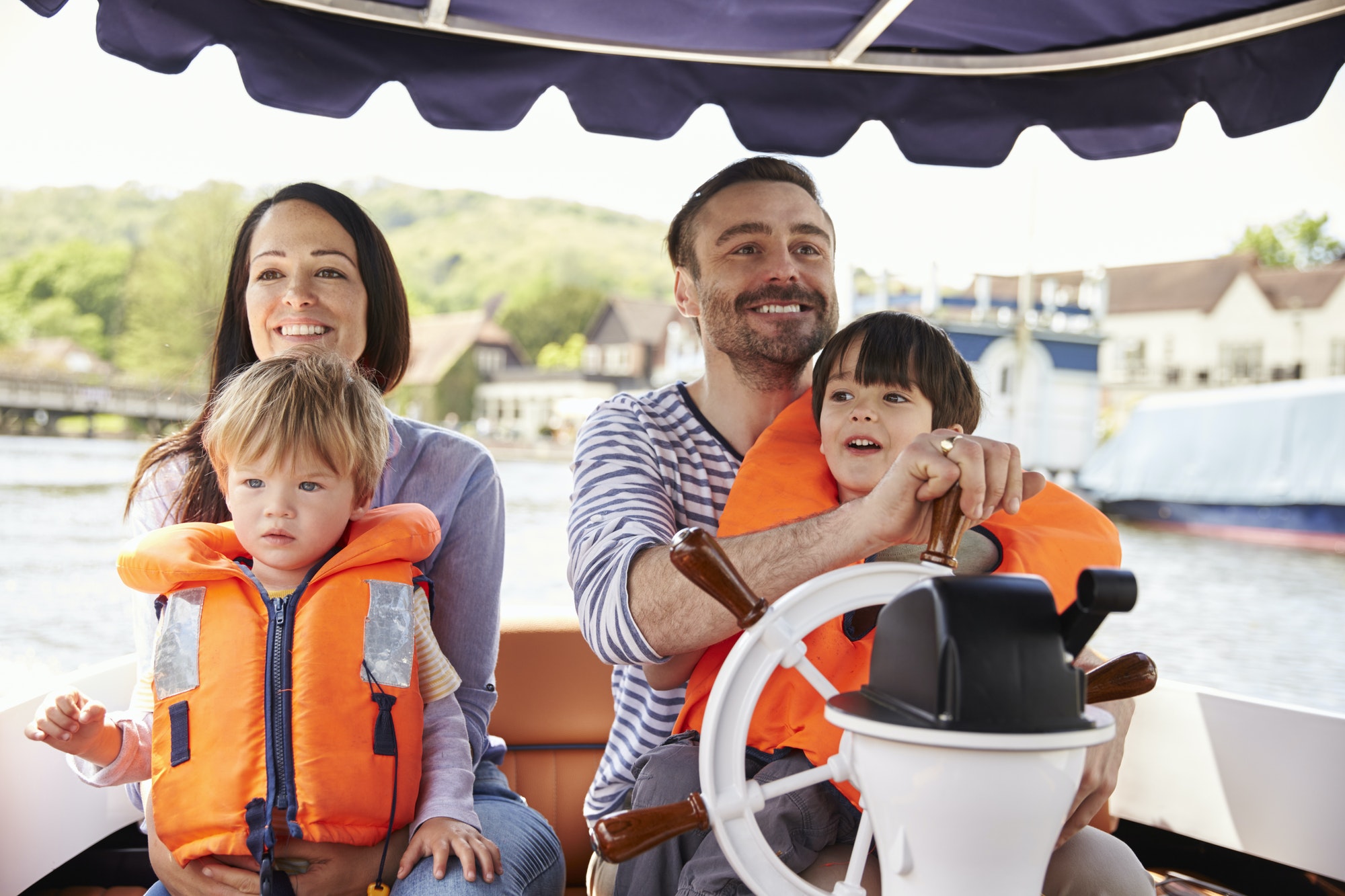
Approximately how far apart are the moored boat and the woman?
25181 millimetres

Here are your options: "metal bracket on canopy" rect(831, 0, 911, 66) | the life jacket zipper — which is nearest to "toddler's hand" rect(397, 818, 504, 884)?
the life jacket zipper

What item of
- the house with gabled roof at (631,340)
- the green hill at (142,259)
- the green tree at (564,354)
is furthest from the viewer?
the green tree at (564,354)

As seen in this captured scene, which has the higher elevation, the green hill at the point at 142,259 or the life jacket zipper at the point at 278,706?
the green hill at the point at 142,259

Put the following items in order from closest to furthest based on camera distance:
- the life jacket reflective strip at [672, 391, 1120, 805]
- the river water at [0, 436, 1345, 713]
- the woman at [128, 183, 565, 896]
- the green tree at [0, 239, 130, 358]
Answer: the life jacket reflective strip at [672, 391, 1120, 805] < the woman at [128, 183, 565, 896] < the river water at [0, 436, 1345, 713] < the green tree at [0, 239, 130, 358]

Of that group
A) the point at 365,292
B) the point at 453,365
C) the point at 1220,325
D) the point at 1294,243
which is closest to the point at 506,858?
the point at 365,292

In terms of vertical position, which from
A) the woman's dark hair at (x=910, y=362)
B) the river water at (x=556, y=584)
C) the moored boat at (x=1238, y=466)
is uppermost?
the woman's dark hair at (x=910, y=362)

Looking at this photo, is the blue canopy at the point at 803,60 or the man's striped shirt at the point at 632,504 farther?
the blue canopy at the point at 803,60

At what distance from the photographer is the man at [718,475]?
1.17m

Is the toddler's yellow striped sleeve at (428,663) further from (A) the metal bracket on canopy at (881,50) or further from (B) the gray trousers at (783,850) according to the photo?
(A) the metal bracket on canopy at (881,50)

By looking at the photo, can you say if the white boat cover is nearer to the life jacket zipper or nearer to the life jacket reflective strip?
the life jacket reflective strip

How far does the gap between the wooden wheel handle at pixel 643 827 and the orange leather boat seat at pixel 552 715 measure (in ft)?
5.19

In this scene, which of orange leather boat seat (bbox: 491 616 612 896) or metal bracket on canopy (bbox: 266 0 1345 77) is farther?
orange leather boat seat (bbox: 491 616 612 896)

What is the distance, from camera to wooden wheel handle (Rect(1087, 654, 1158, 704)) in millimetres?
843

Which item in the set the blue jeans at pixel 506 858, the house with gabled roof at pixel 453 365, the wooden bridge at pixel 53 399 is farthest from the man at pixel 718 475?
the house with gabled roof at pixel 453 365
